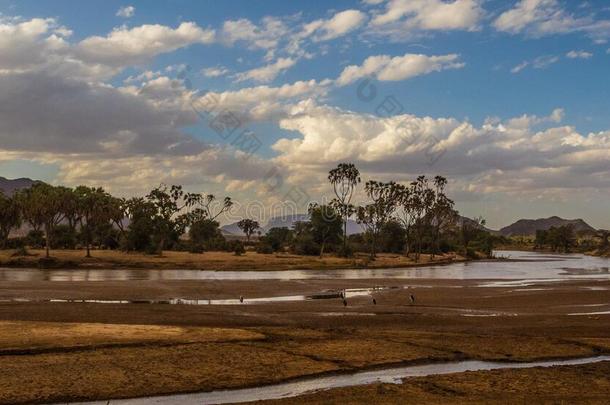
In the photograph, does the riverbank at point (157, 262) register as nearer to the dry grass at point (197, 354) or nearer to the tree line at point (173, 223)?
the tree line at point (173, 223)

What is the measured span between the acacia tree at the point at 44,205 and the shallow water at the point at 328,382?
6448 cm

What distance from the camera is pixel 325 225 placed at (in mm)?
112000

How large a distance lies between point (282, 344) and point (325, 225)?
303 ft

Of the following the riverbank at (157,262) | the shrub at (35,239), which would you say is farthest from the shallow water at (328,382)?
the shrub at (35,239)

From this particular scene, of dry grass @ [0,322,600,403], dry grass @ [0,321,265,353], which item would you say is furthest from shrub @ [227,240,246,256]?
dry grass @ [0,322,600,403]

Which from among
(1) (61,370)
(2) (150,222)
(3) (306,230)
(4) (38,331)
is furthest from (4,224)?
(1) (61,370)

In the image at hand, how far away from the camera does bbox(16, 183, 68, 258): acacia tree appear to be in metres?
77.1

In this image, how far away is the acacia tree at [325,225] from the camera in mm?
112250

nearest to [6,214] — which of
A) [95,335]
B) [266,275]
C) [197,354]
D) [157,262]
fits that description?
[157,262]

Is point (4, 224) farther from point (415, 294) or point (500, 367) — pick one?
point (500, 367)

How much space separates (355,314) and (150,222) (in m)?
69.4

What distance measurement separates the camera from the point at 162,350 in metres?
18.2

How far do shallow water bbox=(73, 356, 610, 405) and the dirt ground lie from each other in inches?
14.4

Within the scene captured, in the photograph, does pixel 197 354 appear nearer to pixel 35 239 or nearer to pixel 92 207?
pixel 92 207
